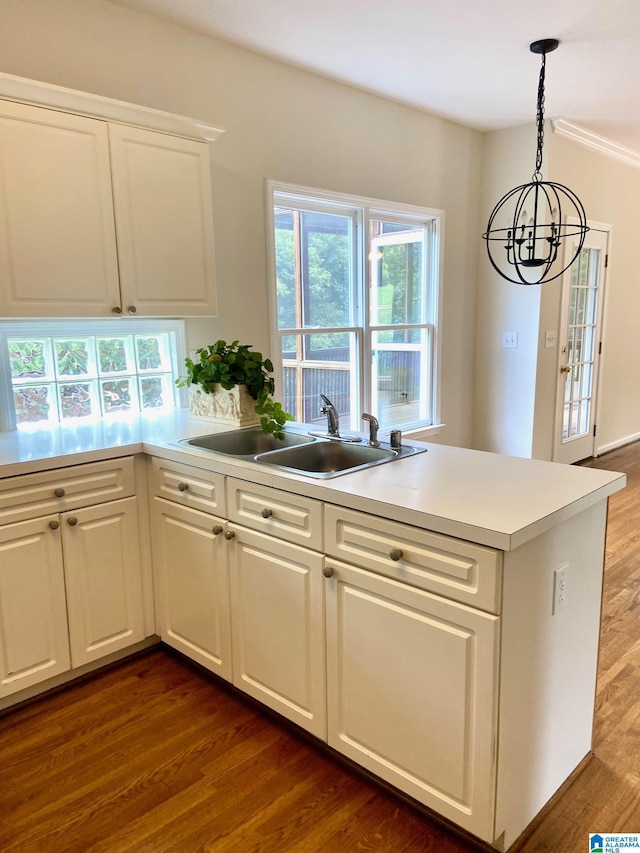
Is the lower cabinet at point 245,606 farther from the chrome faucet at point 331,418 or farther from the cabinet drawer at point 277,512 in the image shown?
the chrome faucet at point 331,418

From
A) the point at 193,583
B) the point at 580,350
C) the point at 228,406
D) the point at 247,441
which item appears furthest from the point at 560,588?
the point at 580,350

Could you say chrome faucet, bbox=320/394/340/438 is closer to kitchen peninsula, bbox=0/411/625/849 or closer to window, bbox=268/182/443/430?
kitchen peninsula, bbox=0/411/625/849

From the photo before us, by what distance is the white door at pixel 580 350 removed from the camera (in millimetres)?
4758

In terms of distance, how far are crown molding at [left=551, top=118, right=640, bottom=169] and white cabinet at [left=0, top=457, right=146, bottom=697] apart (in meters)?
3.87

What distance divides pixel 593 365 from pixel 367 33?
140 inches

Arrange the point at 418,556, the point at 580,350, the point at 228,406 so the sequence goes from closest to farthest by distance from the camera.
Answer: the point at 418,556 → the point at 228,406 → the point at 580,350

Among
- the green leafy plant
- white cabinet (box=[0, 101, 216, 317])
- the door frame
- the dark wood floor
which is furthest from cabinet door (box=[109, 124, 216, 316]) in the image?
the door frame

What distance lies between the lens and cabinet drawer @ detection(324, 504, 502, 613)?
1.32m

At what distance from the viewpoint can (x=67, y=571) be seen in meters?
2.12

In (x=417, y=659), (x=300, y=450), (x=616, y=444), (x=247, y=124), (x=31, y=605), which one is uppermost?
(x=247, y=124)

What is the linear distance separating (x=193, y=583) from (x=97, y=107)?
1.82m

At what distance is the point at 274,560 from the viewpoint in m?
1.84

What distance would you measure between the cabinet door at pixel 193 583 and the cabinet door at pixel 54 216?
0.87 meters

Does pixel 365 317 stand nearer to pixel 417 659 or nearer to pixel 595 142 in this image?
pixel 595 142
